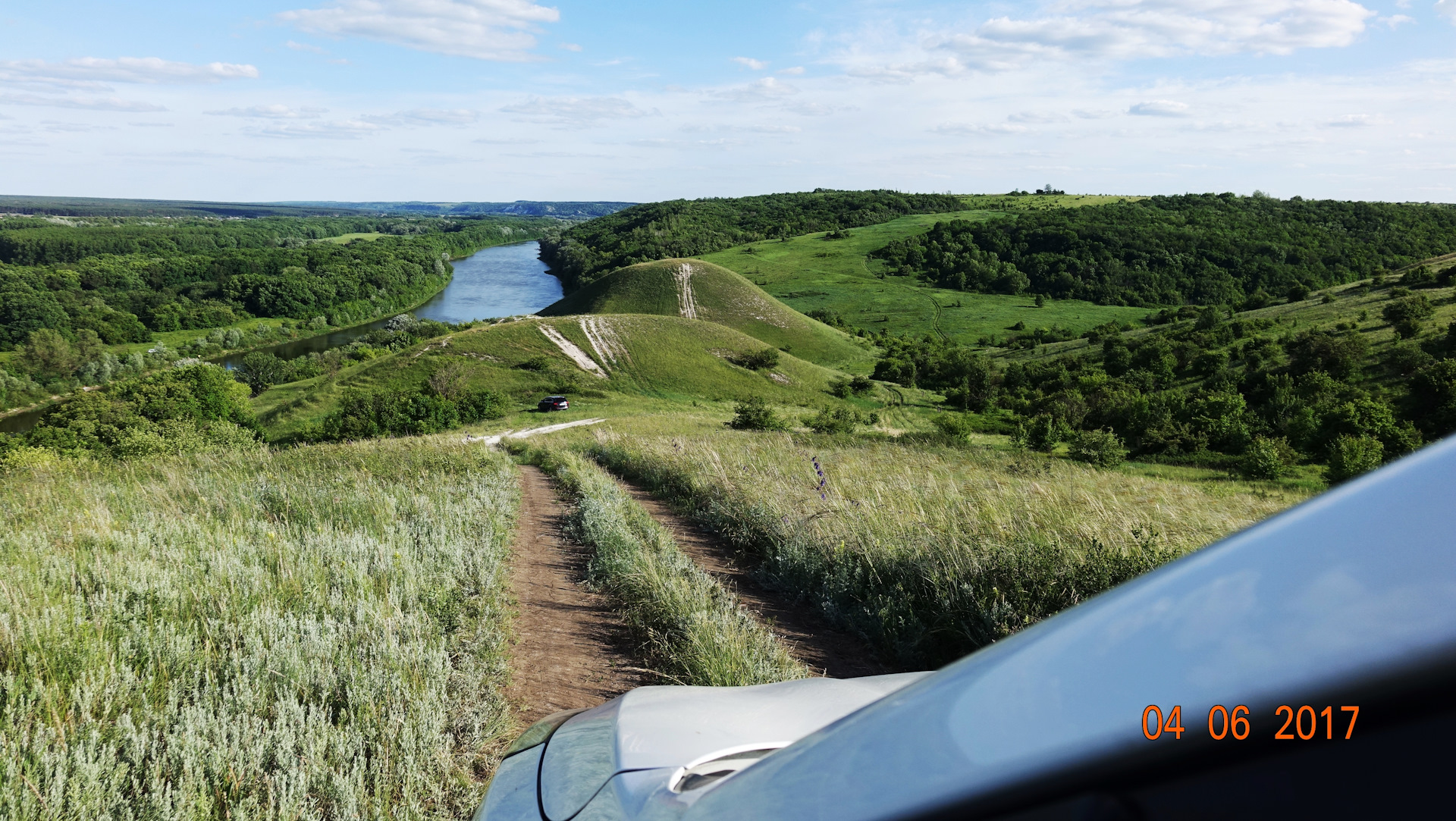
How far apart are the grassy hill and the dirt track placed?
35130mm

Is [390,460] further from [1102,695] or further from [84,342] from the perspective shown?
[84,342]

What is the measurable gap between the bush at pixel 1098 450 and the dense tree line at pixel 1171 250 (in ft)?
334

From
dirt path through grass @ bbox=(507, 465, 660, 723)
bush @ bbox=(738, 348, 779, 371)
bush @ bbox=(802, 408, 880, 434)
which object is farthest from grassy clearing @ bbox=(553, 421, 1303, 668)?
bush @ bbox=(738, 348, 779, 371)

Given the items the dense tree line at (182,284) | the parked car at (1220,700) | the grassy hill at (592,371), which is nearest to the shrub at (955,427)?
the grassy hill at (592,371)

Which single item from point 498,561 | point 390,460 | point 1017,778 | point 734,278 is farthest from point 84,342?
point 1017,778

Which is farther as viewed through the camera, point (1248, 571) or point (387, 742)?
point (387, 742)

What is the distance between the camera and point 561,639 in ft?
18.0

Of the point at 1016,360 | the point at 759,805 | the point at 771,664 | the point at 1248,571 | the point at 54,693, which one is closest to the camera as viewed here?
the point at 1248,571

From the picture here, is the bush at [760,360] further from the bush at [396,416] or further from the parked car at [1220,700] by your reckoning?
the parked car at [1220,700]

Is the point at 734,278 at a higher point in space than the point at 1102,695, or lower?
higher

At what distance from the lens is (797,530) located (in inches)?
285

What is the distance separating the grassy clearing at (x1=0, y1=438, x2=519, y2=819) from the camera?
9.62 feet

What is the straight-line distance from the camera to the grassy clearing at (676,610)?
4.34m

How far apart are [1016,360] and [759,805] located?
79295mm
